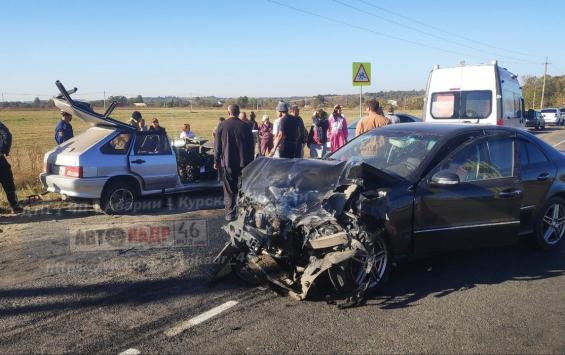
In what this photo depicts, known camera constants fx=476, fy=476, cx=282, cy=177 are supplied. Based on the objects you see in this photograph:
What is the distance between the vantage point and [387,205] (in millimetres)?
4402

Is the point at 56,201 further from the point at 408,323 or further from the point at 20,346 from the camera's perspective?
the point at 408,323

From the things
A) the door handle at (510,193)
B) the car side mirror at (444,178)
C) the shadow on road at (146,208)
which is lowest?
the shadow on road at (146,208)

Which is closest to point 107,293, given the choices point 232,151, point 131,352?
point 131,352

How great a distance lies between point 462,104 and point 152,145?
286 inches

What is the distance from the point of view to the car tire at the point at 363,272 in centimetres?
409

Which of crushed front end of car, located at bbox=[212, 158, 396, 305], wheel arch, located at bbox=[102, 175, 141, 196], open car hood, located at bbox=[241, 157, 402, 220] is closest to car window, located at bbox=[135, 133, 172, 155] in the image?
wheel arch, located at bbox=[102, 175, 141, 196]

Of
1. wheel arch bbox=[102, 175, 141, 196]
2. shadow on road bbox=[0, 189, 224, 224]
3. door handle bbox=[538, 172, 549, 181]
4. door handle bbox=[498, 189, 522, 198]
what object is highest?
door handle bbox=[538, 172, 549, 181]

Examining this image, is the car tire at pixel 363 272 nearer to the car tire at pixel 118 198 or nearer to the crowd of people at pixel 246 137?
the crowd of people at pixel 246 137

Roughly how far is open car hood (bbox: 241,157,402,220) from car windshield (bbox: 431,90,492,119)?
7439 millimetres

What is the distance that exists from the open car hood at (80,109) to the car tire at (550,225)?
6264 millimetres

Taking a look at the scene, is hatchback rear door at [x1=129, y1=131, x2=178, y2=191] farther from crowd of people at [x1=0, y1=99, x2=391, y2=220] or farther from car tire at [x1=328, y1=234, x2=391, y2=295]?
car tire at [x1=328, y1=234, x2=391, y2=295]

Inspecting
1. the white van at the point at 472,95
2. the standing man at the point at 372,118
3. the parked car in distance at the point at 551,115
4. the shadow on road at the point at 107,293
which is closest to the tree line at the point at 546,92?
the parked car in distance at the point at 551,115

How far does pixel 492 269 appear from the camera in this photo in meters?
5.14

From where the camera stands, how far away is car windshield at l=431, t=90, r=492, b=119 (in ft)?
36.1
